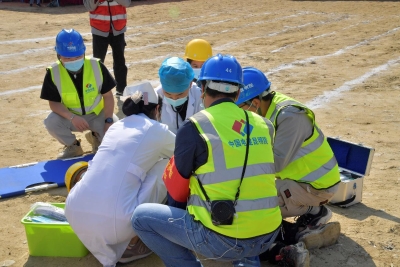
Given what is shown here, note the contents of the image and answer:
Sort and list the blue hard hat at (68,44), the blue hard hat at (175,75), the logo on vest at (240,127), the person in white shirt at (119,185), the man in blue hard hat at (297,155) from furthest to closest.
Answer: the blue hard hat at (68,44) < the blue hard hat at (175,75) < the man in blue hard hat at (297,155) < the person in white shirt at (119,185) < the logo on vest at (240,127)

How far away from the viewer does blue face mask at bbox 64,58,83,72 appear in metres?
6.09

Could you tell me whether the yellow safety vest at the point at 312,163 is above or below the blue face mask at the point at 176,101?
below

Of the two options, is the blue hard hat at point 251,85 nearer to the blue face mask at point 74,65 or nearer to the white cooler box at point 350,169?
the white cooler box at point 350,169

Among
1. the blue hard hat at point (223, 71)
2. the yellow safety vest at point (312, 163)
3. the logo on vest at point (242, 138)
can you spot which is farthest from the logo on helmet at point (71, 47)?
the logo on vest at point (242, 138)

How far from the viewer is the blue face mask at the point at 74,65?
240 inches

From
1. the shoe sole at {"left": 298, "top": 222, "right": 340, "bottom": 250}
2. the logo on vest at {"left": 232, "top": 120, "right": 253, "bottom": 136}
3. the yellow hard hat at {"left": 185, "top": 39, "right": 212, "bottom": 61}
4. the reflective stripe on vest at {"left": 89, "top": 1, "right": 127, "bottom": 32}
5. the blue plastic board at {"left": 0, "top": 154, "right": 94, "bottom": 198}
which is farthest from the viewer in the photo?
the reflective stripe on vest at {"left": 89, "top": 1, "right": 127, "bottom": 32}

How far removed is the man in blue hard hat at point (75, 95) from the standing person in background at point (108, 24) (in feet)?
7.48

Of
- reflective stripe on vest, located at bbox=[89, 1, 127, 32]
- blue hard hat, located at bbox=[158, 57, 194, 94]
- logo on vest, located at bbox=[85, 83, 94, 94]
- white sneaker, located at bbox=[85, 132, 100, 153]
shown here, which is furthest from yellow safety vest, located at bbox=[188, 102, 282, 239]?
reflective stripe on vest, located at bbox=[89, 1, 127, 32]

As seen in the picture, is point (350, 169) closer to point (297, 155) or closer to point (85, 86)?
point (297, 155)

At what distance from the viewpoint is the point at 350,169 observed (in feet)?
17.6

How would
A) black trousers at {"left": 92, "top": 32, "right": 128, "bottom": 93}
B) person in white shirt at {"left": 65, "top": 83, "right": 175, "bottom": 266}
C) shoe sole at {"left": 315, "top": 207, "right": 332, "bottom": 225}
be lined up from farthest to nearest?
black trousers at {"left": 92, "top": 32, "right": 128, "bottom": 93}, shoe sole at {"left": 315, "top": 207, "right": 332, "bottom": 225}, person in white shirt at {"left": 65, "top": 83, "right": 175, "bottom": 266}

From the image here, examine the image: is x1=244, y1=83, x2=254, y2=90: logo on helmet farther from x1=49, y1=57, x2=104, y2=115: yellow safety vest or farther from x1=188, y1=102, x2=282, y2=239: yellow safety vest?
x1=49, y1=57, x2=104, y2=115: yellow safety vest

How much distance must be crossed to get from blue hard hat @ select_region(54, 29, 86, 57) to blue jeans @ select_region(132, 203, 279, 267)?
2.95 m

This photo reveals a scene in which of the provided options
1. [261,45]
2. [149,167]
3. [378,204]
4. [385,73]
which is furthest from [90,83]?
[261,45]
